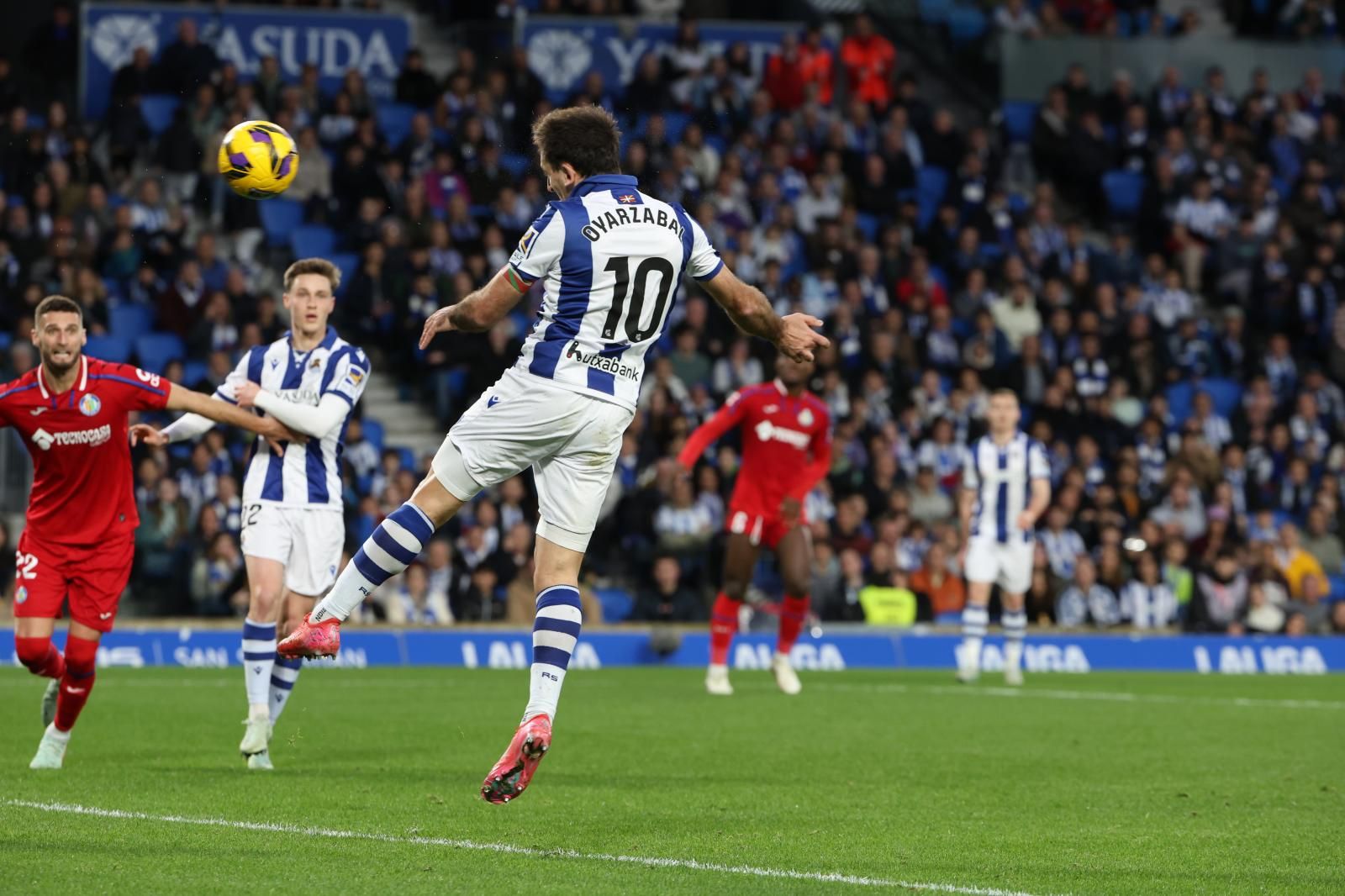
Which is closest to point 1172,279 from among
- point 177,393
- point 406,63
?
point 406,63

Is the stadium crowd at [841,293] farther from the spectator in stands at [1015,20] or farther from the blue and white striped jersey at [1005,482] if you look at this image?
the blue and white striped jersey at [1005,482]

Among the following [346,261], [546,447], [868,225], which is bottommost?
[546,447]

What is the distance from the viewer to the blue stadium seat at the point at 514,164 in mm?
23750

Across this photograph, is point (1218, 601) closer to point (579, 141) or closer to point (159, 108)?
point (159, 108)

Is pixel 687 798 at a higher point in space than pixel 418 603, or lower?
higher

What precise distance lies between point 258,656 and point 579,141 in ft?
12.2

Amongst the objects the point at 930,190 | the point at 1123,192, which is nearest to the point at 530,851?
the point at 930,190

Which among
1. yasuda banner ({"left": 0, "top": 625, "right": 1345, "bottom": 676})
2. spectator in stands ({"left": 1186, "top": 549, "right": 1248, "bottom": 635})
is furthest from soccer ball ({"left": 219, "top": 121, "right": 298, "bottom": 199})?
spectator in stands ({"left": 1186, "top": 549, "right": 1248, "bottom": 635})

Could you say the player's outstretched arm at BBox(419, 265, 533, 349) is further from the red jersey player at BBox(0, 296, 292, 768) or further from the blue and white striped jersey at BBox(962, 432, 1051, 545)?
Result: the blue and white striped jersey at BBox(962, 432, 1051, 545)

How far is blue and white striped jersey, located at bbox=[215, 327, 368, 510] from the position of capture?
10.3 meters

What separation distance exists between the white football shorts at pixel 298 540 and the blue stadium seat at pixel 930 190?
16.7m

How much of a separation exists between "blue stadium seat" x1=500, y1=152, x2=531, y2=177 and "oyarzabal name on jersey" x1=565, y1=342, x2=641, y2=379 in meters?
16.1

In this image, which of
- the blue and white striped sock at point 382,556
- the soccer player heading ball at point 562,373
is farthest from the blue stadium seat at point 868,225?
the blue and white striped sock at point 382,556

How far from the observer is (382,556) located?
313 inches
